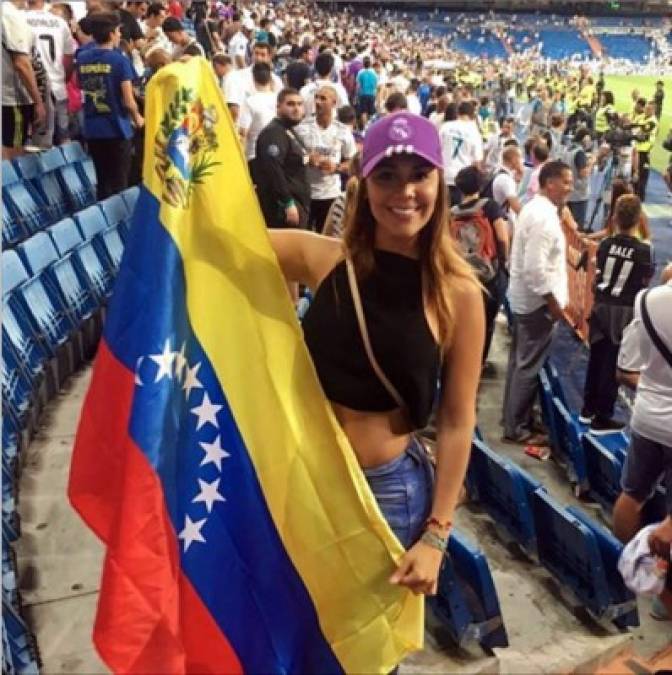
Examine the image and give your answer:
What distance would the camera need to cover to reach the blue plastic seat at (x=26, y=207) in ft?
17.7

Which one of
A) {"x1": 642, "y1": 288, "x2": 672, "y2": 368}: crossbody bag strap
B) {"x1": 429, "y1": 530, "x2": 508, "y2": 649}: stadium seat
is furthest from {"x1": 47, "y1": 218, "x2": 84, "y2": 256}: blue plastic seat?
{"x1": 642, "y1": 288, "x2": 672, "y2": 368}: crossbody bag strap

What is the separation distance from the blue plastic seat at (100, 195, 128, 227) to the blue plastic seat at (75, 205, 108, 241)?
0.07 metres

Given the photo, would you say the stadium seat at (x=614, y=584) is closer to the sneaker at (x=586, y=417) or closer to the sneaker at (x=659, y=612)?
the sneaker at (x=659, y=612)

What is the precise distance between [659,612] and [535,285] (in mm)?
1651

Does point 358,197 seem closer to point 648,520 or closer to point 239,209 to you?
point 239,209

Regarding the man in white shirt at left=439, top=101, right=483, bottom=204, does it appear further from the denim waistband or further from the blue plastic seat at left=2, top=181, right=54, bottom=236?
the denim waistband

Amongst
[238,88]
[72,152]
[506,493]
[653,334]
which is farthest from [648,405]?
[72,152]

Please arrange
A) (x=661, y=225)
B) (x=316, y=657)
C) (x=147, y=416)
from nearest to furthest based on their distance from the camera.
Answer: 1. (x=147, y=416)
2. (x=316, y=657)
3. (x=661, y=225)

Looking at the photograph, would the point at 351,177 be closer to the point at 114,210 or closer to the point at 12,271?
the point at 12,271

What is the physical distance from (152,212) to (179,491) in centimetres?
55

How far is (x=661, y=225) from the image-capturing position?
39.5ft

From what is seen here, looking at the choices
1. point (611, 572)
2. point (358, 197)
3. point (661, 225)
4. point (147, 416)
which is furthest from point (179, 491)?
point (661, 225)

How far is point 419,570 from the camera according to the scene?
1.86 metres

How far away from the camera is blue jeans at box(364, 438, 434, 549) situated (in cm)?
190
